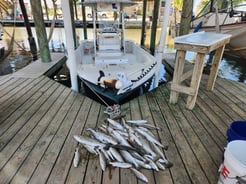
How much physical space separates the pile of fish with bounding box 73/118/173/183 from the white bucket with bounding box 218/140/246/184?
1.85 feet

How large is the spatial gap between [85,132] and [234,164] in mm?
1673

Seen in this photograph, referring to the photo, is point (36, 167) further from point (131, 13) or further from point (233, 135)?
point (131, 13)

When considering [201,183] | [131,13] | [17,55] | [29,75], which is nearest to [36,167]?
[201,183]

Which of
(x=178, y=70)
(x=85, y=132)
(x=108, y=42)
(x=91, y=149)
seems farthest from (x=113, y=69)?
(x=91, y=149)

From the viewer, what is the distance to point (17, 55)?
299 inches

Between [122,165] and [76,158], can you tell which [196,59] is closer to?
[122,165]

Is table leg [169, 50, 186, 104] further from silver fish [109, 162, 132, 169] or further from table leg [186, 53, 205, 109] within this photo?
silver fish [109, 162, 132, 169]

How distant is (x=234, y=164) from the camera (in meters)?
1.24

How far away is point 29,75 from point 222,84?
181 inches

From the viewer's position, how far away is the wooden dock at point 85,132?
169cm

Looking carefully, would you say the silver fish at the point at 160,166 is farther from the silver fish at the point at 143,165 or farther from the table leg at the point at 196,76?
the table leg at the point at 196,76

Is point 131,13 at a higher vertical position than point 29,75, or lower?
higher

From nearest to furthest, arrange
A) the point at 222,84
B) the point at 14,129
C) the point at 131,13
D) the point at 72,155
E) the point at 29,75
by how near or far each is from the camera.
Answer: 1. the point at 72,155
2. the point at 14,129
3. the point at 222,84
4. the point at 29,75
5. the point at 131,13

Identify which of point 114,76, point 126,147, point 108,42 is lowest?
point 126,147
